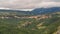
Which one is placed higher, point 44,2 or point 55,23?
point 44,2

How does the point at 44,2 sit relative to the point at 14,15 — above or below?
above

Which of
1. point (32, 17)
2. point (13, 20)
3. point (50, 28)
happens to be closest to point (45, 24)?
point (50, 28)

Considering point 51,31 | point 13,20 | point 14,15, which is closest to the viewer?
point 51,31

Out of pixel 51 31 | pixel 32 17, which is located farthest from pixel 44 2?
pixel 51 31

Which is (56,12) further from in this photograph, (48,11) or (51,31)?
(51,31)

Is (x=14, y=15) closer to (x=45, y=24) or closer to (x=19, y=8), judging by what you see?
(x=19, y=8)

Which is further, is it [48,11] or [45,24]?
[48,11]

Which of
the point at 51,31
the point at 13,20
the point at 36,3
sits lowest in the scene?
the point at 51,31

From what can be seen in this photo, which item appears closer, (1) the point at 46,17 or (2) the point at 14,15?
(1) the point at 46,17

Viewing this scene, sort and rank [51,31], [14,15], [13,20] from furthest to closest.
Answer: [14,15], [13,20], [51,31]
